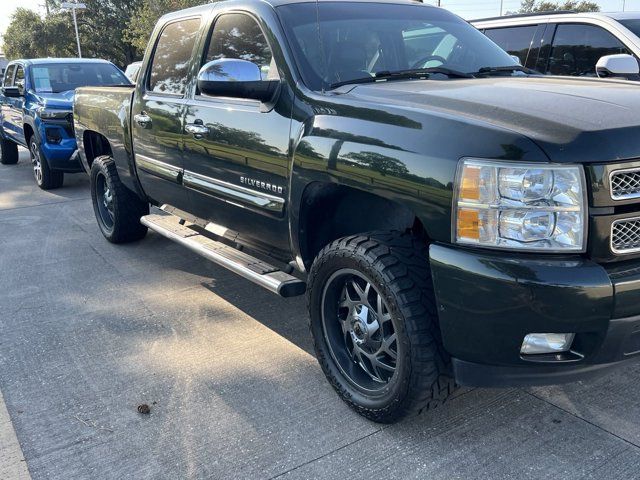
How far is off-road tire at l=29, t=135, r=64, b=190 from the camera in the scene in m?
8.57

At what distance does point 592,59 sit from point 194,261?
4.31 meters

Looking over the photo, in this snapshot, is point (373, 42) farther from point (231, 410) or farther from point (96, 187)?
point (96, 187)

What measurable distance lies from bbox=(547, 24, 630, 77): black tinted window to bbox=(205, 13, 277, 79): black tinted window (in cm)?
389

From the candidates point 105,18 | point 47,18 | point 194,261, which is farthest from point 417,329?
point 47,18

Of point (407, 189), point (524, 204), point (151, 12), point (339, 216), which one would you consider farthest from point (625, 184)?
point (151, 12)

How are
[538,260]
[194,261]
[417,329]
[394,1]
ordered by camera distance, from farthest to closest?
[194,261]
[394,1]
[417,329]
[538,260]

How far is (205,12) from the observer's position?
160 inches

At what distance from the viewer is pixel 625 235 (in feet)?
7.23

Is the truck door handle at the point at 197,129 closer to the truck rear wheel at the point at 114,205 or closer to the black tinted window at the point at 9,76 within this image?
the truck rear wheel at the point at 114,205

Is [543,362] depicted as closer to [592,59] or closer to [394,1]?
[394,1]

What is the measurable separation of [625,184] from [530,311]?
22.4 inches

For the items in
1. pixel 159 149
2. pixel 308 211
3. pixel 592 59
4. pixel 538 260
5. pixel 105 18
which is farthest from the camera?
pixel 105 18

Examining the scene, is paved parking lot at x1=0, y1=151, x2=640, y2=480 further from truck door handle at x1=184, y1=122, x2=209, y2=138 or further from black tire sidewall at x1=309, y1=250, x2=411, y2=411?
truck door handle at x1=184, y1=122, x2=209, y2=138

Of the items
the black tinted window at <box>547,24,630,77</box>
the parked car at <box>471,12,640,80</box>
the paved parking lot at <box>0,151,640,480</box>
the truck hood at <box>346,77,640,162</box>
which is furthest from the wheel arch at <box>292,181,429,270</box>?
the black tinted window at <box>547,24,630,77</box>
